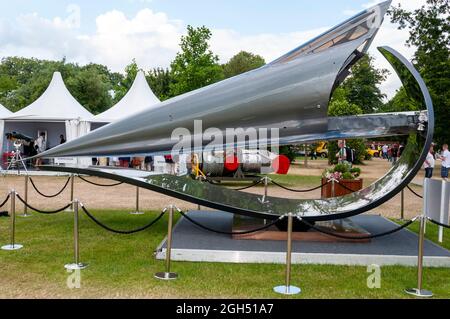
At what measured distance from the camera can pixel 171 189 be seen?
24.5ft

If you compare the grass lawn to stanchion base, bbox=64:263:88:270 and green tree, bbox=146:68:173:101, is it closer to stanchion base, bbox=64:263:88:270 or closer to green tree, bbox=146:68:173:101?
stanchion base, bbox=64:263:88:270

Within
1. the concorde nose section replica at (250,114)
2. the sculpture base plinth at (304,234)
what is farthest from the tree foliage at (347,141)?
the concorde nose section replica at (250,114)

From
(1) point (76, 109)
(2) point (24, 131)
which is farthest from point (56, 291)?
(2) point (24, 131)

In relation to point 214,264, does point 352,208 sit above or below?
above

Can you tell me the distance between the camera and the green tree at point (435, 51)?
26.4 meters

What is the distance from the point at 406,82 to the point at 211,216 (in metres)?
4.89

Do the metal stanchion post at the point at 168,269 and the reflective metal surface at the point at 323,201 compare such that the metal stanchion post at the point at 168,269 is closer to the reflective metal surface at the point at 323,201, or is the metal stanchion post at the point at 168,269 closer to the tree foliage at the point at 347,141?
the reflective metal surface at the point at 323,201

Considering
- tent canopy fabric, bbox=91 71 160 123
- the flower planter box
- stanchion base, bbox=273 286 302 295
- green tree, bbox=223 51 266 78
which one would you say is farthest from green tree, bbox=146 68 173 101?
stanchion base, bbox=273 286 302 295

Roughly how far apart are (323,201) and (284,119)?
2.13 metres

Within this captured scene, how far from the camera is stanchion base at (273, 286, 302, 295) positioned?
562 centimetres

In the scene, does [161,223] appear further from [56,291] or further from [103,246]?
[56,291]

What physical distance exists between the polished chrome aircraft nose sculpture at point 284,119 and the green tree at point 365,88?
170 feet

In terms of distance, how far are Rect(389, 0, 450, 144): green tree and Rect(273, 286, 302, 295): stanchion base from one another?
2401cm
